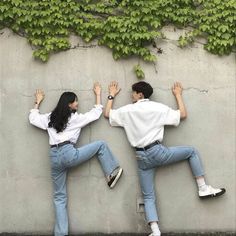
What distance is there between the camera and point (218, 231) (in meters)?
6.27

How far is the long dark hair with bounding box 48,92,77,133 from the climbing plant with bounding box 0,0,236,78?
0.68 m

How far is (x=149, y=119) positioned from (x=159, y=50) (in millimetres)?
1037

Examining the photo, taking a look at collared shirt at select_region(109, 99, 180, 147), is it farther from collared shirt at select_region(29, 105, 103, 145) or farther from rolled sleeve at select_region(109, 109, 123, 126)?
collared shirt at select_region(29, 105, 103, 145)

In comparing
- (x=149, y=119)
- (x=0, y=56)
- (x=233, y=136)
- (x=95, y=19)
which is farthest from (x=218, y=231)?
(x=0, y=56)

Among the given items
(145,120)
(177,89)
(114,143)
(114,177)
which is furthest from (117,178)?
(177,89)

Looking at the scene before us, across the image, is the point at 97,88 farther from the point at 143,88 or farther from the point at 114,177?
the point at 114,177

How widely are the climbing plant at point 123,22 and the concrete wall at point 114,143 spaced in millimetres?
164

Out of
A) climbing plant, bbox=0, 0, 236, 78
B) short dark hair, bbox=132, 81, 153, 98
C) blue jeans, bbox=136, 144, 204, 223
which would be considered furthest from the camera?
climbing plant, bbox=0, 0, 236, 78

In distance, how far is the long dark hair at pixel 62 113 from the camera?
5996 millimetres

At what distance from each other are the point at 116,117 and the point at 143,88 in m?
0.53

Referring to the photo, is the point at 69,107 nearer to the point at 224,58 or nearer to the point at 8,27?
the point at 8,27

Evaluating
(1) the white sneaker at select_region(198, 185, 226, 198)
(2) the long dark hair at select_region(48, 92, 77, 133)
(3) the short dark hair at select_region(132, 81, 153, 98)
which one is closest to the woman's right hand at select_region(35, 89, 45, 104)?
(2) the long dark hair at select_region(48, 92, 77, 133)

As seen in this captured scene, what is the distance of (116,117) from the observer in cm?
620

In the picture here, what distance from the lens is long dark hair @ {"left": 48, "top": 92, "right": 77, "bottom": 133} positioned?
6.00 m
